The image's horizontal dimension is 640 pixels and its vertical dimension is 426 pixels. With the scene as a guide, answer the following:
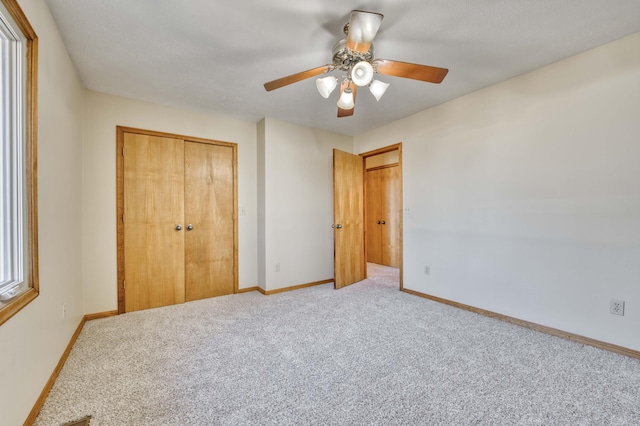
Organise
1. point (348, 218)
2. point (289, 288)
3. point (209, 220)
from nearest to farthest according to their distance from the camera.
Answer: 1. point (209, 220)
2. point (289, 288)
3. point (348, 218)

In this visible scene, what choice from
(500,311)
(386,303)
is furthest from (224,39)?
(500,311)

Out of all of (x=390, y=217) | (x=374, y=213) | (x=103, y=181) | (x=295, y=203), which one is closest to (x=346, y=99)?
(x=295, y=203)

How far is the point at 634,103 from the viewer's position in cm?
204

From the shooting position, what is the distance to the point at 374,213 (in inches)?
233

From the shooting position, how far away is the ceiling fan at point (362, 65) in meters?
1.55

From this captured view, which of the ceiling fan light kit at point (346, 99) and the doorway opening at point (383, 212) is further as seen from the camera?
the doorway opening at point (383, 212)

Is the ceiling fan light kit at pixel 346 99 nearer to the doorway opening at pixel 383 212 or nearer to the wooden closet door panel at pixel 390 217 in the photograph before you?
the doorway opening at pixel 383 212

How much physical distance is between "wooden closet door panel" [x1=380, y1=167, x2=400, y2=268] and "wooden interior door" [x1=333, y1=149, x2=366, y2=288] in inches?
49.8

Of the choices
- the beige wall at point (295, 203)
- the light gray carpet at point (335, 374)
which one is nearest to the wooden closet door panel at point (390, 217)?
the beige wall at point (295, 203)

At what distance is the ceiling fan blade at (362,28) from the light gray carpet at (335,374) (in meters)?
2.11

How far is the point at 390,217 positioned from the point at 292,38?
13.6 feet

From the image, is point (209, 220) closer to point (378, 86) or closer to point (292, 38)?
point (292, 38)

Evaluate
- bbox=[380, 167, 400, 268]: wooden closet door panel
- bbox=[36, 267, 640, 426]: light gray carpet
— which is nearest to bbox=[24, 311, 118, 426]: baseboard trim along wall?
bbox=[36, 267, 640, 426]: light gray carpet

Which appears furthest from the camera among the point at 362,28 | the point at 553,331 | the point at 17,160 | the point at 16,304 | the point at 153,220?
the point at 153,220
